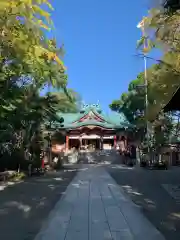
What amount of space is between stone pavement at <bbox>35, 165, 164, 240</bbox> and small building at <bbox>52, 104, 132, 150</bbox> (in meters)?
35.8

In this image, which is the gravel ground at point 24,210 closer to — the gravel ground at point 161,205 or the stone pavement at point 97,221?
the stone pavement at point 97,221

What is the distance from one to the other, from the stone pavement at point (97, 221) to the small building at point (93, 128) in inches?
1410

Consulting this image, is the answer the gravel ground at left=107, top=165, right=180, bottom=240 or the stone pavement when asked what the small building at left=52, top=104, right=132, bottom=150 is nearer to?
the gravel ground at left=107, top=165, right=180, bottom=240

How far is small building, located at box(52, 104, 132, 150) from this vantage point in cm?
4997

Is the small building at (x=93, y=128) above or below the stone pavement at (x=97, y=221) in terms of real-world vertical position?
above

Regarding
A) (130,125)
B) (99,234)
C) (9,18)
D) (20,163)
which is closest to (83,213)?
(99,234)

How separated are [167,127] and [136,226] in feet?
86.0

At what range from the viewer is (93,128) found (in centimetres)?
5119

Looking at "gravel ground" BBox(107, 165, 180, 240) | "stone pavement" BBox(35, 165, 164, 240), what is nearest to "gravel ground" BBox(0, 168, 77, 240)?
"stone pavement" BBox(35, 165, 164, 240)

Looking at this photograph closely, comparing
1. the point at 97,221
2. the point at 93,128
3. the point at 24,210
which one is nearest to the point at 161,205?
the point at 97,221

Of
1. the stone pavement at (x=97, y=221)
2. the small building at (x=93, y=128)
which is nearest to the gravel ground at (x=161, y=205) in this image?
the stone pavement at (x=97, y=221)

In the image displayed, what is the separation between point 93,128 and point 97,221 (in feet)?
139

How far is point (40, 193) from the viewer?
14.6 metres

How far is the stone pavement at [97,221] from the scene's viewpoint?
24.3 feet
